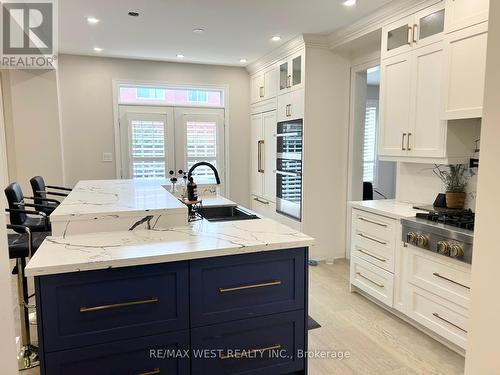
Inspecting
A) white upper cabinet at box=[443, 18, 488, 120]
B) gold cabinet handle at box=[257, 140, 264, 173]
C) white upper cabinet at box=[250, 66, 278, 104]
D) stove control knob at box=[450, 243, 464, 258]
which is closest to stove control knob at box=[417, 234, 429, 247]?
stove control knob at box=[450, 243, 464, 258]

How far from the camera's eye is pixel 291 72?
14.5 ft

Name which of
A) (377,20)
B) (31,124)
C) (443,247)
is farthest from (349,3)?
(31,124)

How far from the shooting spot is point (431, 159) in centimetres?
284

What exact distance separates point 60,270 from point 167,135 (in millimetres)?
4390

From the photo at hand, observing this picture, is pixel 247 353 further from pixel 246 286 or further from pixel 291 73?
pixel 291 73

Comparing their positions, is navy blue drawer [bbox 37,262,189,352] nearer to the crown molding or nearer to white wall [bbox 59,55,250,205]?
the crown molding

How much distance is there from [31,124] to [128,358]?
427 cm

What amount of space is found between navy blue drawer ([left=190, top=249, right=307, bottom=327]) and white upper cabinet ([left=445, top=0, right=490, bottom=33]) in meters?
1.97

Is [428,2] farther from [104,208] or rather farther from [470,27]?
[104,208]

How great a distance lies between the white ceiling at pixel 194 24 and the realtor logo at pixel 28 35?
0.14 m

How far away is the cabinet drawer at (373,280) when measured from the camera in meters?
2.96

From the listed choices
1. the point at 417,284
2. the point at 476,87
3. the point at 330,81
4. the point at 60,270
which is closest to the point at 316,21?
the point at 330,81

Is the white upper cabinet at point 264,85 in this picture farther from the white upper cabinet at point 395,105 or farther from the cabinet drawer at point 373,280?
the cabinet drawer at point 373,280

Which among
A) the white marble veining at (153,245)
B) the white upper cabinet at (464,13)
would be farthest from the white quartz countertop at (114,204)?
the white upper cabinet at (464,13)
